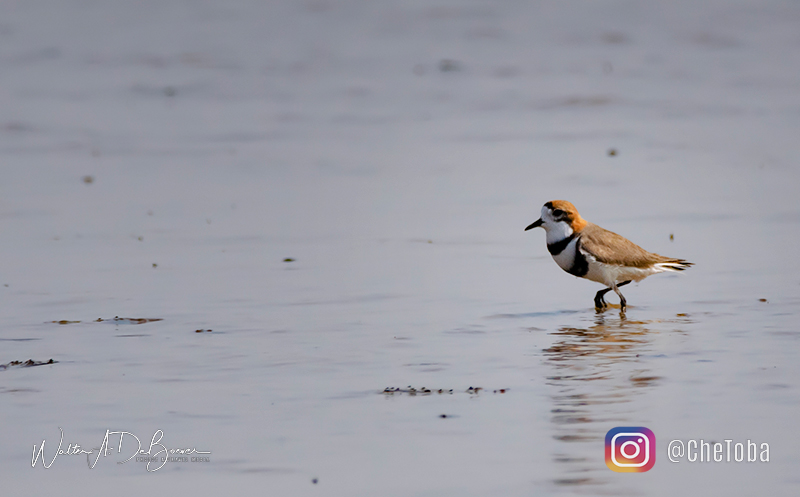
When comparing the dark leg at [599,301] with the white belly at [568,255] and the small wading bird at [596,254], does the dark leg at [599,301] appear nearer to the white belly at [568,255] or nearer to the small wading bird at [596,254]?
the small wading bird at [596,254]

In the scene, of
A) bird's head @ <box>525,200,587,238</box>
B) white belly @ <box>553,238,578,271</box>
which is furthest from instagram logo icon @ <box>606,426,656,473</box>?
bird's head @ <box>525,200,587,238</box>

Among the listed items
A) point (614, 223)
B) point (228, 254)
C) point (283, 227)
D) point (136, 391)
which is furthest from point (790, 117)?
point (136, 391)

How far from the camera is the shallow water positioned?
6055mm

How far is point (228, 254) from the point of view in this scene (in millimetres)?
11625

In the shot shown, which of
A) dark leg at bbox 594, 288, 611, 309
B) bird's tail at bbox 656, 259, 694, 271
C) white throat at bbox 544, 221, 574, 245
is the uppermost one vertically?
white throat at bbox 544, 221, 574, 245

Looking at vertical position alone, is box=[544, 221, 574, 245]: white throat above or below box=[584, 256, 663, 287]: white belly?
above

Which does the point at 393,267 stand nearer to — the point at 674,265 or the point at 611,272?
the point at 611,272

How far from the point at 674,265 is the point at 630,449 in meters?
4.74

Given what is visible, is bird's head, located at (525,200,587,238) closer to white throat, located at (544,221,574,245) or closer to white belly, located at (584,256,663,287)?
white throat, located at (544,221,574,245)

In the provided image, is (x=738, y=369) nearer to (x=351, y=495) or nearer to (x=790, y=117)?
(x=351, y=495)

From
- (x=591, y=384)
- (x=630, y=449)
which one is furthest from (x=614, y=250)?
(x=630, y=449)

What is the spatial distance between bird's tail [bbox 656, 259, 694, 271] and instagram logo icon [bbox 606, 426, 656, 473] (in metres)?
4.30

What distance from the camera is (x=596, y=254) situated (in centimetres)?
1000

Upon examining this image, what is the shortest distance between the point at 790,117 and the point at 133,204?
1110cm
